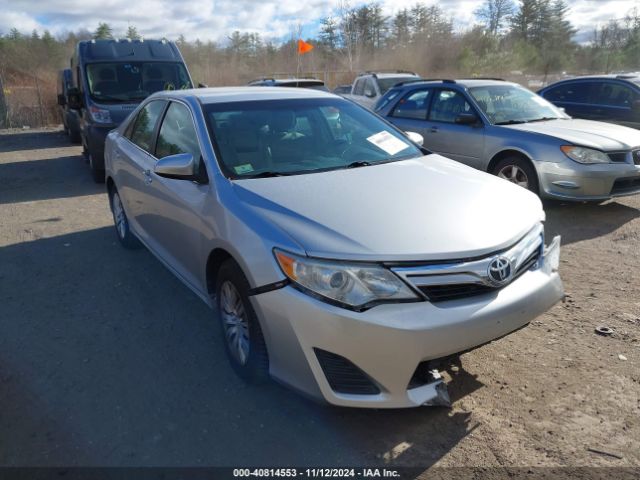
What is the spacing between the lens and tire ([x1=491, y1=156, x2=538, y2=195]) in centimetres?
626

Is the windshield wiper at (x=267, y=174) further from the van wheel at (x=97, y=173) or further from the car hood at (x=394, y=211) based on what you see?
the van wheel at (x=97, y=173)

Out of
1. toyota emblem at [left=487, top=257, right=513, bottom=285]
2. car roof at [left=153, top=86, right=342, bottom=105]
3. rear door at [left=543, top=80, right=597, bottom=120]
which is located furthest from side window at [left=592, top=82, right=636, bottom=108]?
toyota emblem at [left=487, top=257, right=513, bottom=285]

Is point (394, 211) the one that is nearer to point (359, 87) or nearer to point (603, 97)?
point (603, 97)

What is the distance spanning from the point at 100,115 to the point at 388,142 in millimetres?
6558

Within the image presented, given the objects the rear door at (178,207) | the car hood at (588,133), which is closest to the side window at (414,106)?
the car hood at (588,133)

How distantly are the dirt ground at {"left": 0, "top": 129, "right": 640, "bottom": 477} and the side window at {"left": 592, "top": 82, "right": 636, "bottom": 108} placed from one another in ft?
17.8

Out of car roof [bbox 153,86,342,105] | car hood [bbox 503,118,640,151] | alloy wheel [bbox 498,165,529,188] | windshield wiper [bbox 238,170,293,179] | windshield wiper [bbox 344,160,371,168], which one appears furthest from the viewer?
alloy wheel [bbox 498,165,529,188]

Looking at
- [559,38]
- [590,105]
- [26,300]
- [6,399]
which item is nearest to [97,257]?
[26,300]

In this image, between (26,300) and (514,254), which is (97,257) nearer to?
(26,300)

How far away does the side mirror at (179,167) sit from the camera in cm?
324

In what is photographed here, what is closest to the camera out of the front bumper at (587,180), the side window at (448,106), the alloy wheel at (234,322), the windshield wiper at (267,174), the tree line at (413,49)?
the alloy wheel at (234,322)

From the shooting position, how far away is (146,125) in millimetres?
4625

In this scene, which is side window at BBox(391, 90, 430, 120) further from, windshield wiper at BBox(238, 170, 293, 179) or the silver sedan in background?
windshield wiper at BBox(238, 170, 293, 179)

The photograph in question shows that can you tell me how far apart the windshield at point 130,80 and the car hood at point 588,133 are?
6.31m
